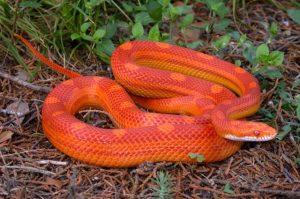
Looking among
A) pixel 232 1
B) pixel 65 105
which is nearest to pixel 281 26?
pixel 232 1

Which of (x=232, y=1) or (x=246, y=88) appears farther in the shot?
(x=232, y=1)

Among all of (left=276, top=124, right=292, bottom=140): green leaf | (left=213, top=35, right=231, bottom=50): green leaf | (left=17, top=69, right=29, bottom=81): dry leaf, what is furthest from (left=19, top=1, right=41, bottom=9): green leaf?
(left=276, top=124, right=292, bottom=140): green leaf

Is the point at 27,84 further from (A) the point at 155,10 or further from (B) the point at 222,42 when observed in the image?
(B) the point at 222,42

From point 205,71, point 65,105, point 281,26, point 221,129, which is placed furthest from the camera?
point 281,26

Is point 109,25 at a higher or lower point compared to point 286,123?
higher

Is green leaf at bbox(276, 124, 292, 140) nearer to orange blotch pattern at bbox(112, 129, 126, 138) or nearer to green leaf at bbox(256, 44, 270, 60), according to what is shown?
green leaf at bbox(256, 44, 270, 60)

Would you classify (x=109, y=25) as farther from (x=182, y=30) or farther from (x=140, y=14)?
(x=182, y=30)
